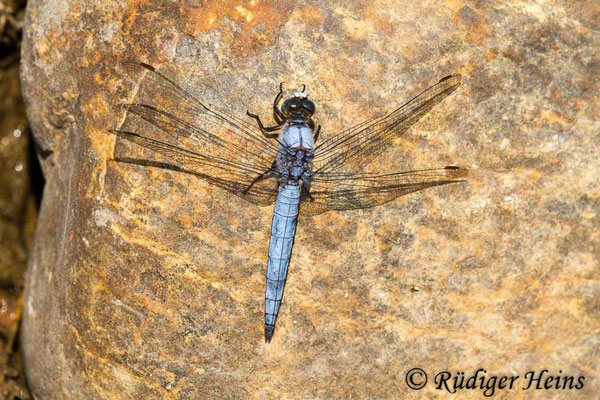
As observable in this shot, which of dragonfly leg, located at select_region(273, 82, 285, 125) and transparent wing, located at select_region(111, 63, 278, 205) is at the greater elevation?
dragonfly leg, located at select_region(273, 82, 285, 125)

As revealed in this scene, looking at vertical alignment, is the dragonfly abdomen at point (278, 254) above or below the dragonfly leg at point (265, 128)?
below

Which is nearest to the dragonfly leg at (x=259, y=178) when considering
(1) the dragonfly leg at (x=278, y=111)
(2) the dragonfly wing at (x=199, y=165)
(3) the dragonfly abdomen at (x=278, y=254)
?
(2) the dragonfly wing at (x=199, y=165)

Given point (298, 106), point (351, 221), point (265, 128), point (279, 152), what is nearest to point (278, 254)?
point (351, 221)

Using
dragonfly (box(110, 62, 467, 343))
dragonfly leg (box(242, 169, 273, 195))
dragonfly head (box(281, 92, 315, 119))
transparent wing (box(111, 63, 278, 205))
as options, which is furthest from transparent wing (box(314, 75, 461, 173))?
transparent wing (box(111, 63, 278, 205))

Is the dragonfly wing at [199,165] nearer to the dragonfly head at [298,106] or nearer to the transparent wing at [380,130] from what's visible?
the dragonfly head at [298,106]

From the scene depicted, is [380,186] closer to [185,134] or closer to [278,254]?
[278,254]

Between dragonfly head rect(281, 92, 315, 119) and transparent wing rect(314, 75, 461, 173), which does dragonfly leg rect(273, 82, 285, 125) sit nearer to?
dragonfly head rect(281, 92, 315, 119)
